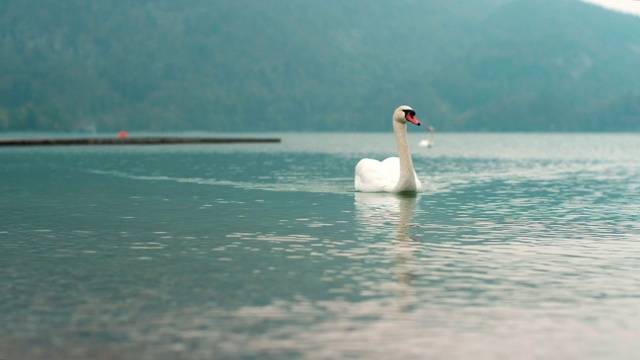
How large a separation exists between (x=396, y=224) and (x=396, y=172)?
14.5 m

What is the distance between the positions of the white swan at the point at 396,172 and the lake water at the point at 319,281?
8.93 feet

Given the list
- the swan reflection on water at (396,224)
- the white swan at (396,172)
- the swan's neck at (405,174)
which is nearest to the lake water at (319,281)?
the swan reflection on water at (396,224)

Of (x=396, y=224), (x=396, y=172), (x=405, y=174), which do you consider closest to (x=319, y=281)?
(x=396, y=224)

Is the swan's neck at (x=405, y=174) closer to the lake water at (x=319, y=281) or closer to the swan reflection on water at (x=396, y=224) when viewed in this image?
the swan reflection on water at (x=396, y=224)

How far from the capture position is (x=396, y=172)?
47188 mm

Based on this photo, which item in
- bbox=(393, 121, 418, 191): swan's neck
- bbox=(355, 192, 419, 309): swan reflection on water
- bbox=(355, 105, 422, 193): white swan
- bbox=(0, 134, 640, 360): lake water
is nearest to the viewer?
bbox=(0, 134, 640, 360): lake water

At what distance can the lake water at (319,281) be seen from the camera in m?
15.2

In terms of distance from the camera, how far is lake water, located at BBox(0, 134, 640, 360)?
15.2 meters

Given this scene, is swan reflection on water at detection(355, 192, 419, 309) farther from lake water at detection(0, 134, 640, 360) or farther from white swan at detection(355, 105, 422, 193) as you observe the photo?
white swan at detection(355, 105, 422, 193)

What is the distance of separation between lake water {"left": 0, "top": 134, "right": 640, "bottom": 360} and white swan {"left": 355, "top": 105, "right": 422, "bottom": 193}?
2.72m

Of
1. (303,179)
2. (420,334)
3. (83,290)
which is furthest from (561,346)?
(303,179)

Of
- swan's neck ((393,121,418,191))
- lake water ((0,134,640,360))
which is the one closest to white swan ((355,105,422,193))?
swan's neck ((393,121,418,191))

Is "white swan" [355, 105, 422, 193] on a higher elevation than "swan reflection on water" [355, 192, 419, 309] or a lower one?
higher

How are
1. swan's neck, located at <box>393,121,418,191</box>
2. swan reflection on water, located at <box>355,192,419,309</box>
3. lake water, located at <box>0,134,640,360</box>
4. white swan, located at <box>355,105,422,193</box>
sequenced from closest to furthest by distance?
1. lake water, located at <box>0,134,640,360</box>
2. swan reflection on water, located at <box>355,192,419,309</box>
3. swan's neck, located at <box>393,121,418,191</box>
4. white swan, located at <box>355,105,422,193</box>
